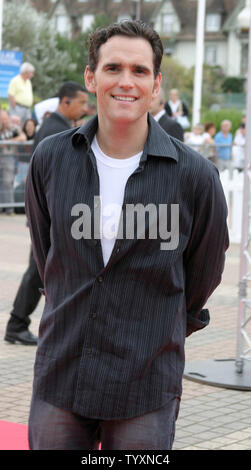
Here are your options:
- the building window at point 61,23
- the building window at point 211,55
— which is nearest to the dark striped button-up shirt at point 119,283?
the building window at point 211,55

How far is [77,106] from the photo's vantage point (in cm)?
765

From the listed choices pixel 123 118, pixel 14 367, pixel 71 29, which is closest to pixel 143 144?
pixel 123 118

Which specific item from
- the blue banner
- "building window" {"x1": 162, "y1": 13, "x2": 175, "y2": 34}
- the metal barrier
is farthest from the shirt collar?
"building window" {"x1": 162, "y1": 13, "x2": 175, "y2": 34}

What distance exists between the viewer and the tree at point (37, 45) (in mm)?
62531

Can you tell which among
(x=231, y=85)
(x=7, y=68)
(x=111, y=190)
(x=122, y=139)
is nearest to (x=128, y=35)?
(x=122, y=139)

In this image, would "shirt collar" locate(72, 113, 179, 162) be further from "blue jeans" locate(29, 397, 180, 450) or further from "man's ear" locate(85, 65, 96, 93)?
"blue jeans" locate(29, 397, 180, 450)

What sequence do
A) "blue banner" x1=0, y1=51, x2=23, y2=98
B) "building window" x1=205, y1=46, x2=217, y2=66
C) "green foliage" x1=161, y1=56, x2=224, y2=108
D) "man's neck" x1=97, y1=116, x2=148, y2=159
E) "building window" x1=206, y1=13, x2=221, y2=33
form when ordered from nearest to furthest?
"man's neck" x1=97, y1=116, x2=148, y2=159 → "blue banner" x1=0, y1=51, x2=23, y2=98 → "green foliage" x1=161, y1=56, x2=224, y2=108 → "building window" x1=206, y1=13, x2=221, y2=33 → "building window" x1=205, y1=46, x2=217, y2=66

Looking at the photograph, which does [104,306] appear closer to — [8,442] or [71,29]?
[8,442]

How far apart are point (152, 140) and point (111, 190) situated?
0.21 meters

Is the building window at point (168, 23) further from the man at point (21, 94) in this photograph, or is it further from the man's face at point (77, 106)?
the man's face at point (77, 106)

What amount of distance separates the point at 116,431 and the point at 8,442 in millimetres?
2230

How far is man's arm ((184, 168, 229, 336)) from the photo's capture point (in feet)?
9.66

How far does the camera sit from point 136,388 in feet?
9.13

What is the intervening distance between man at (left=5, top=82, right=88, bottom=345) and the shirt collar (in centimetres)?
445
